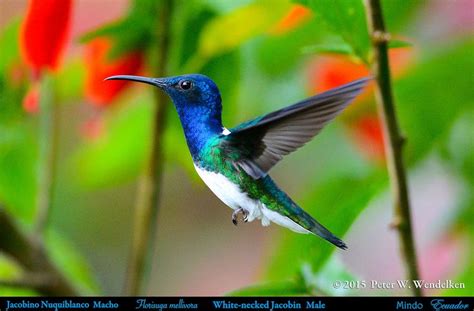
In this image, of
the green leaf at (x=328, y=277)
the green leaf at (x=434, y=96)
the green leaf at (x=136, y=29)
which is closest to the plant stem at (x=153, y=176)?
the green leaf at (x=136, y=29)

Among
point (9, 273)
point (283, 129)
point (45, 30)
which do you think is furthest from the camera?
point (9, 273)

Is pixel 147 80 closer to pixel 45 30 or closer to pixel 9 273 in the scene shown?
pixel 45 30

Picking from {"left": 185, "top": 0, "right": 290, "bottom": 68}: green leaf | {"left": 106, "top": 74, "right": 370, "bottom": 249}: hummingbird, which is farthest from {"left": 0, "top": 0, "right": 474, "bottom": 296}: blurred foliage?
{"left": 106, "top": 74, "right": 370, "bottom": 249}: hummingbird

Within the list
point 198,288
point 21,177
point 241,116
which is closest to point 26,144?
point 21,177

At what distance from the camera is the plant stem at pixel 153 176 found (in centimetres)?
46

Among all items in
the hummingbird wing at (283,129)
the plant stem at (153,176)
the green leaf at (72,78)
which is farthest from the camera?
the green leaf at (72,78)

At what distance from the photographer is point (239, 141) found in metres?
0.29

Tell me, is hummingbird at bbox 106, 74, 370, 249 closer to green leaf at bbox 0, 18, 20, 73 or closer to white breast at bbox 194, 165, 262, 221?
white breast at bbox 194, 165, 262, 221

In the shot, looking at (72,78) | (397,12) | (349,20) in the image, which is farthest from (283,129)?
(72,78)

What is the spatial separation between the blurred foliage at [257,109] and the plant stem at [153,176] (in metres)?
0.02

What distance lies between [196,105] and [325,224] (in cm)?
11

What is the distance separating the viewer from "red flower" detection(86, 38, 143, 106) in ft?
1.62

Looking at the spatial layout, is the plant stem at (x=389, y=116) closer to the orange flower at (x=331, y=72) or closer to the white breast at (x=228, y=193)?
the white breast at (x=228, y=193)

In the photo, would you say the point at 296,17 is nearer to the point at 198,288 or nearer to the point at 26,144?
the point at 26,144
